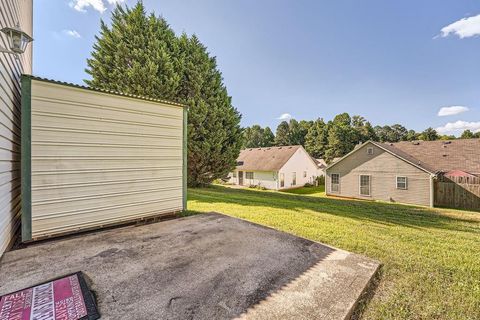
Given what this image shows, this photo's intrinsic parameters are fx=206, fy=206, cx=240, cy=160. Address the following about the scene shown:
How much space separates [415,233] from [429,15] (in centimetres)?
959

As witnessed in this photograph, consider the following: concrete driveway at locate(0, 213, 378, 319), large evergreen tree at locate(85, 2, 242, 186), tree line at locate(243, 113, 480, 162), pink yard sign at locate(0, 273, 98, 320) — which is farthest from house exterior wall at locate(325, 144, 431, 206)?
tree line at locate(243, 113, 480, 162)

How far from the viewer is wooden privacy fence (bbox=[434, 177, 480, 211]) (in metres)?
12.1

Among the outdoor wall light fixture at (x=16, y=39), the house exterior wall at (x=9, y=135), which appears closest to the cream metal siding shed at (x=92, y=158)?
the house exterior wall at (x=9, y=135)

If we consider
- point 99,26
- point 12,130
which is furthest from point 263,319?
point 99,26

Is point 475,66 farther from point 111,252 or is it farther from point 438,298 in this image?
point 111,252

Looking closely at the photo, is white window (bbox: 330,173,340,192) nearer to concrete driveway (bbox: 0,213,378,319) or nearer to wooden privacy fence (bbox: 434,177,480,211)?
wooden privacy fence (bbox: 434,177,480,211)

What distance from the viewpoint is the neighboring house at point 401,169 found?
535 inches

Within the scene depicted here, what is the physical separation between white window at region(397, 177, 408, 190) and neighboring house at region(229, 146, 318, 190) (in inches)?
369

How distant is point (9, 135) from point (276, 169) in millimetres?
18748

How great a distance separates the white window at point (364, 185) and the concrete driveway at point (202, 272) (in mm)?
14433

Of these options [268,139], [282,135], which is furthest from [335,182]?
[268,139]

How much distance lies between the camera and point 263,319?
1.88m

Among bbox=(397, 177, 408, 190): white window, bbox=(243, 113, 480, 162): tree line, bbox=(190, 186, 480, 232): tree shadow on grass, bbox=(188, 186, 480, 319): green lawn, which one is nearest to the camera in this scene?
bbox=(188, 186, 480, 319): green lawn

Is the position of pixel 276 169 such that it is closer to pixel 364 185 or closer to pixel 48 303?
pixel 364 185
